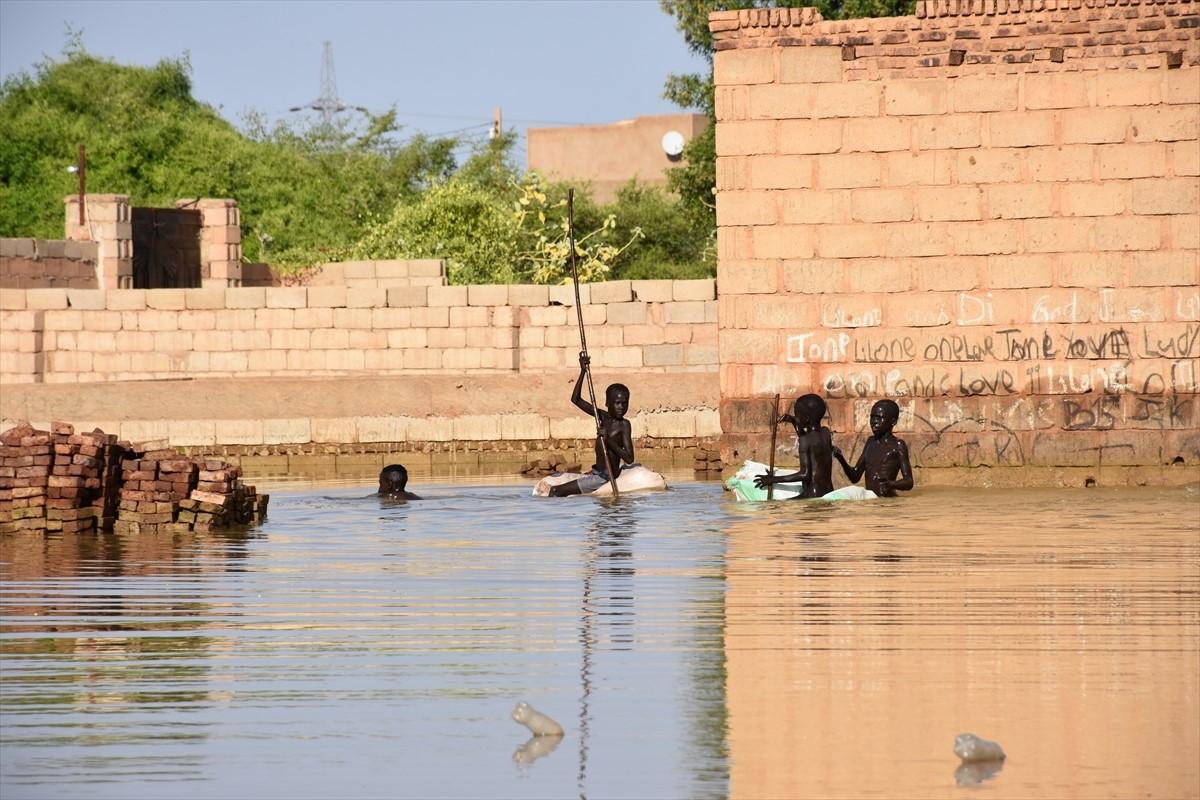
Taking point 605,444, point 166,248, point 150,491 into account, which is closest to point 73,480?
point 150,491

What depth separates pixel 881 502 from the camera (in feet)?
54.0

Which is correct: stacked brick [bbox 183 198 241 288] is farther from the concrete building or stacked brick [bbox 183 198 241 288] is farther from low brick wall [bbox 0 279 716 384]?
the concrete building

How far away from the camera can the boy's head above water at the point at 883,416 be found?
54.2 ft

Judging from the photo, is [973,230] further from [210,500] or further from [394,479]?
[210,500]

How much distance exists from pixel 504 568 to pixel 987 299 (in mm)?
7189

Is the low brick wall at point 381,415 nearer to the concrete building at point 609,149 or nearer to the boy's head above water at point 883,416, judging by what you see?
the boy's head above water at point 883,416

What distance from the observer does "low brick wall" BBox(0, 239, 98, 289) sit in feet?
100

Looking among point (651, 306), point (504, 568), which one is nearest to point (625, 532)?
point (504, 568)

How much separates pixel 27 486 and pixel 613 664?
7.63m

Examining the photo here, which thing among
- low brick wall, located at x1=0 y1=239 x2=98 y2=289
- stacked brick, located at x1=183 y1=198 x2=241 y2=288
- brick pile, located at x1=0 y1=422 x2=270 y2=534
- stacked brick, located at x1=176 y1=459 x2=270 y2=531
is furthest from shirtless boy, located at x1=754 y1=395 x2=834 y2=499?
stacked brick, located at x1=183 y1=198 x2=241 y2=288

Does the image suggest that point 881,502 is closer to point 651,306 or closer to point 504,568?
point 504,568

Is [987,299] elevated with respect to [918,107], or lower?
lower

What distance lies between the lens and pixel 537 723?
22.1ft

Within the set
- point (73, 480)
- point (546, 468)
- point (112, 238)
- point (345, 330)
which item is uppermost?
point (112, 238)
